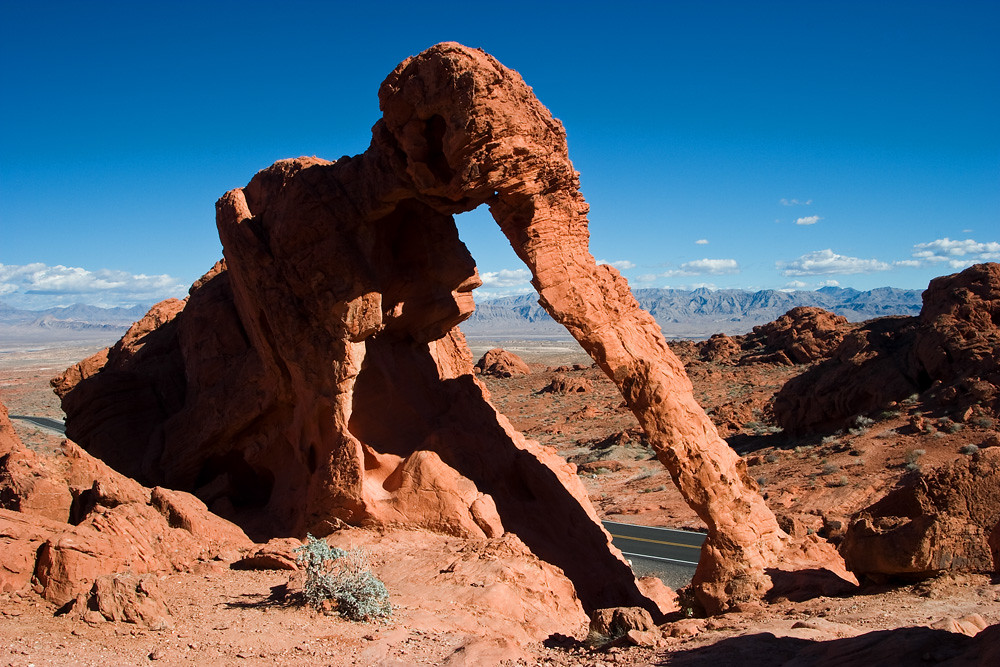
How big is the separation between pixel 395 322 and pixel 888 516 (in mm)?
8683

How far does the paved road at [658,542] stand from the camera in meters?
18.5

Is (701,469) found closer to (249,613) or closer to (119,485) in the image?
(249,613)

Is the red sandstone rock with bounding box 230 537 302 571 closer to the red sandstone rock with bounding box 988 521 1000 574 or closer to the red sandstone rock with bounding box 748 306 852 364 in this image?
the red sandstone rock with bounding box 988 521 1000 574

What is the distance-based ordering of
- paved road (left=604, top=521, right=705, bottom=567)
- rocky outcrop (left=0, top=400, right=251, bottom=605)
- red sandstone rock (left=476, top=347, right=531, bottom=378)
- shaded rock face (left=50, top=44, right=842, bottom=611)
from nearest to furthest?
1. rocky outcrop (left=0, top=400, right=251, bottom=605)
2. shaded rock face (left=50, top=44, right=842, bottom=611)
3. paved road (left=604, top=521, right=705, bottom=567)
4. red sandstone rock (left=476, top=347, right=531, bottom=378)

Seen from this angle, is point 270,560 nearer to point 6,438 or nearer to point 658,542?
point 6,438

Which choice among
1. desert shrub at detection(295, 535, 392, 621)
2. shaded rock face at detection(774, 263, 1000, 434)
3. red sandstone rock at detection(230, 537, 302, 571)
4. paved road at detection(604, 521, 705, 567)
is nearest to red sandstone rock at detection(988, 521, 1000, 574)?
desert shrub at detection(295, 535, 392, 621)

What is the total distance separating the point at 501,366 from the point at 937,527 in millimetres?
54320

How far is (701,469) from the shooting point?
10.4m

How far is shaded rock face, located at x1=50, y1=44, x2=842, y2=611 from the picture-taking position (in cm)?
1036

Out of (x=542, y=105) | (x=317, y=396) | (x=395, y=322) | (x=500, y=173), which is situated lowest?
(x=317, y=396)

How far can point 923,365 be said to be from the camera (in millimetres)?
26328

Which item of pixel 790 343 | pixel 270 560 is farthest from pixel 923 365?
pixel 790 343

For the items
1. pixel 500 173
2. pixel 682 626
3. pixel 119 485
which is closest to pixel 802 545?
pixel 682 626

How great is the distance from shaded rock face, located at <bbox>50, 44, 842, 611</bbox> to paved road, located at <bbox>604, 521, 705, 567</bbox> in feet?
16.9
